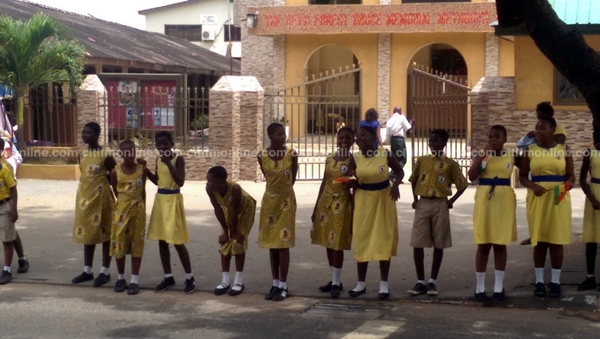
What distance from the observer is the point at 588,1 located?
45.8ft

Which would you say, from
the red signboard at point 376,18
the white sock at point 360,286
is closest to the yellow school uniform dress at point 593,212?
the white sock at point 360,286

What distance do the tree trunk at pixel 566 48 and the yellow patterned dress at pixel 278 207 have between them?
8.04 feet

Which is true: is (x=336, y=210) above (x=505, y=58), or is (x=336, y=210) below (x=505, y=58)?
below

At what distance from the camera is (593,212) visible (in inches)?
305

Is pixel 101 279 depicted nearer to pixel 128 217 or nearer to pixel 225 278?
pixel 128 217

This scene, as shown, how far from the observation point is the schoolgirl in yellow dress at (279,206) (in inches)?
304

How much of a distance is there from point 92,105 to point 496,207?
11.4 metres

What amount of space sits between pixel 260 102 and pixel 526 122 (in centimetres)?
505

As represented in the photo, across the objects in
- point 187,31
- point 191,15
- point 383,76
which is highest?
point 191,15

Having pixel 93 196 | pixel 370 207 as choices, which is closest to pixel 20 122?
pixel 93 196

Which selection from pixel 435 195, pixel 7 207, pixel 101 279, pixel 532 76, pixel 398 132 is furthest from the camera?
pixel 398 132

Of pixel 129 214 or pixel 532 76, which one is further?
pixel 532 76

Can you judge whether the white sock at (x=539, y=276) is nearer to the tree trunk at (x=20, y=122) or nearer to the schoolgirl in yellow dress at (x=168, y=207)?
the schoolgirl in yellow dress at (x=168, y=207)

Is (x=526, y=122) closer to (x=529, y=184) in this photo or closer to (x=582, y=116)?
(x=582, y=116)
